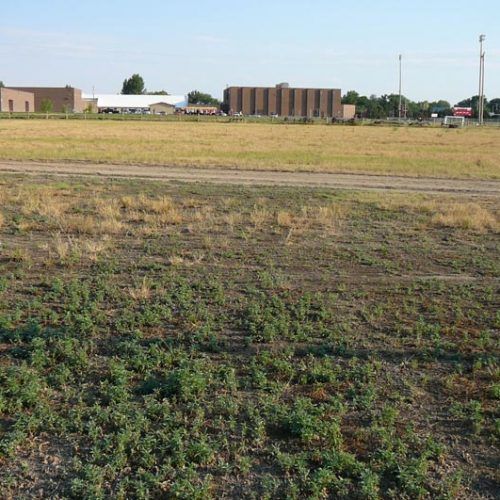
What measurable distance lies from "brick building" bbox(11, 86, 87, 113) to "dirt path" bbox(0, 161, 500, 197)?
490 feet

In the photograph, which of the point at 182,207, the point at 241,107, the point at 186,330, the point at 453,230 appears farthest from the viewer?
the point at 241,107

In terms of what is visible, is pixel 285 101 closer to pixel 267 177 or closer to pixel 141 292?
pixel 267 177

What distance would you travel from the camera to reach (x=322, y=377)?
6.32 m

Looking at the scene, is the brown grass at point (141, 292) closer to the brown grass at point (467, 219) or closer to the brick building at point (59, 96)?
the brown grass at point (467, 219)

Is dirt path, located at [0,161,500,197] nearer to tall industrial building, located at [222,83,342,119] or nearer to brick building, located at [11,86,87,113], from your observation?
brick building, located at [11,86,87,113]

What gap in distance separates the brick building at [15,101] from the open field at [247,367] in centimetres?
14825

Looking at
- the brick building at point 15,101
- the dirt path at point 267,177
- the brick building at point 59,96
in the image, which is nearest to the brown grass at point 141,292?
the dirt path at point 267,177

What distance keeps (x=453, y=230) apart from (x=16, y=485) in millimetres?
11976

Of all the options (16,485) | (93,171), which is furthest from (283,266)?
(93,171)

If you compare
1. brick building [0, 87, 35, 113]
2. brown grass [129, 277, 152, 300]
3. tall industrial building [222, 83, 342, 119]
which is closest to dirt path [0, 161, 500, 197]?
brown grass [129, 277, 152, 300]

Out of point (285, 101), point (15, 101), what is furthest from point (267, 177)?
point (285, 101)

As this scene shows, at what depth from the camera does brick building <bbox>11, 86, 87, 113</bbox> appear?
176 metres

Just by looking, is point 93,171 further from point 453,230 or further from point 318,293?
point 318,293

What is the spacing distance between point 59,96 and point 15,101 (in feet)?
66.3
